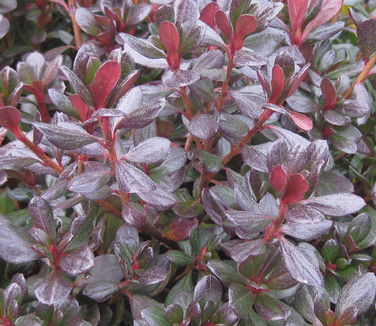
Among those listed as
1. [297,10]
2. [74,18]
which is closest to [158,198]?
[297,10]

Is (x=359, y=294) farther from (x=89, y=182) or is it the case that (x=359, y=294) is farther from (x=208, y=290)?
(x=89, y=182)

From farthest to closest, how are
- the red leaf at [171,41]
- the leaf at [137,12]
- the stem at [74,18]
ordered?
the stem at [74,18], the leaf at [137,12], the red leaf at [171,41]

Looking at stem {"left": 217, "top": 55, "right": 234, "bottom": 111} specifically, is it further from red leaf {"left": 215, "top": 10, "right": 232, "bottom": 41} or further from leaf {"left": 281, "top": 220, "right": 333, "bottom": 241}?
leaf {"left": 281, "top": 220, "right": 333, "bottom": 241}

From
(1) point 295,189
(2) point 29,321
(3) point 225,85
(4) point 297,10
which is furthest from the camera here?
(4) point 297,10

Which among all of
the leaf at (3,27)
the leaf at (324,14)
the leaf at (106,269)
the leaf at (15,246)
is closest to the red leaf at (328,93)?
the leaf at (324,14)

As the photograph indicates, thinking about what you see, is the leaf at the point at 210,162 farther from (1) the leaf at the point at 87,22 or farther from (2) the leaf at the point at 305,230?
(1) the leaf at the point at 87,22

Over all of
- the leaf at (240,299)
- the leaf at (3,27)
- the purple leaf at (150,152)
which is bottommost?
the leaf at (240,299)

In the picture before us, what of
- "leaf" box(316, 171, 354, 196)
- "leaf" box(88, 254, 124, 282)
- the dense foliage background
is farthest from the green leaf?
"leaf" box(316, 171, 354, 196)

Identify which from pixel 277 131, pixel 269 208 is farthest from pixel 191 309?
pixel 277 131
